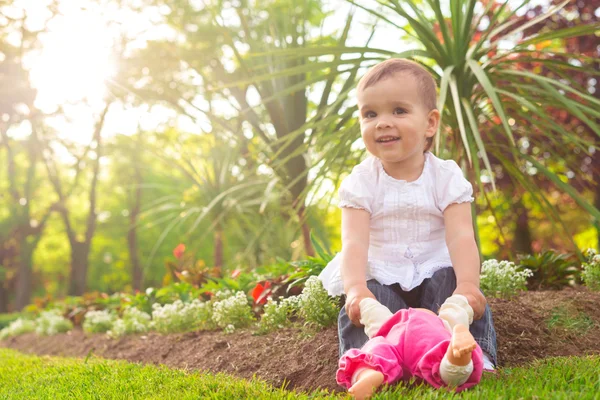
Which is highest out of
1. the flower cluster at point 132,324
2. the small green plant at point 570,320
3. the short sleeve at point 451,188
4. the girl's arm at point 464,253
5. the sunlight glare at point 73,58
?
the sunlight glare at point 73,58

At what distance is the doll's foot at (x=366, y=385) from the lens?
193cm

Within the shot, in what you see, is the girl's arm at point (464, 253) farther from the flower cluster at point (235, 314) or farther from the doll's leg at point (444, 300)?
the flower cluster at point (235, 314)

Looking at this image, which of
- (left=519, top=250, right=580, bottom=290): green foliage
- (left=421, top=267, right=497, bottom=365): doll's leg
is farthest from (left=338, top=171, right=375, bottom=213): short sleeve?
(left=519, top=250, right=580, bottom=290): green foliage

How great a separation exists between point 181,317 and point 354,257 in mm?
2281

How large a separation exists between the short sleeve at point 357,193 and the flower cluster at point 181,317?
193 cm

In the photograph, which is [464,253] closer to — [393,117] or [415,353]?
[415,353]

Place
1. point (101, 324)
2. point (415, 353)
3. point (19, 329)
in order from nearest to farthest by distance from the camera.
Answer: point (415, 353) < point (101, 324) < point (19, 329)

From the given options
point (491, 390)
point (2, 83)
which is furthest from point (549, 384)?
point (2, 83)

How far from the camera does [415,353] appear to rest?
206 centimetres

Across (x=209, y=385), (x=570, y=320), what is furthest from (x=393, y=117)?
(x=570, y=320)

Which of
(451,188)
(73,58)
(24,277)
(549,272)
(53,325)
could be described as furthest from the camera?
(24,277)

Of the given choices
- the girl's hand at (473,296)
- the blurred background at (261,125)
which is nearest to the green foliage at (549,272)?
the blurred background at (261,125)

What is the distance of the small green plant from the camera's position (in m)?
2.97

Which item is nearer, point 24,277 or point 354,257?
point 354,257
